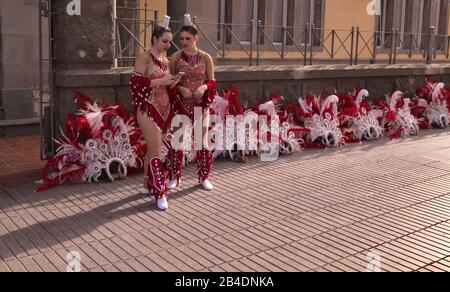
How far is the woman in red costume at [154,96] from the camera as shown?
5.71 meters

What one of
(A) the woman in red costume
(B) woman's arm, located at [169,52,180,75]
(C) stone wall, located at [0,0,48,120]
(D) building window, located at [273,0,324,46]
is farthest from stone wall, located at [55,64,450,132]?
(C) stone wall, located at [0,0,48,120]

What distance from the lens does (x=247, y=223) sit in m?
5.40

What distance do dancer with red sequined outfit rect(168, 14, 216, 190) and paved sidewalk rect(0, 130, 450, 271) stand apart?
33.3 inches

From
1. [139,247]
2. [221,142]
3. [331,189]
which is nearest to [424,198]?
[331,189]

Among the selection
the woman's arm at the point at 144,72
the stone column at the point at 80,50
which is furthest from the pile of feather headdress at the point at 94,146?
the woman's arm at the point at 144,72

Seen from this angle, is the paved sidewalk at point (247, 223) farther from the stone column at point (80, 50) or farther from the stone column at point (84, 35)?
the stone column at point (84, 35)

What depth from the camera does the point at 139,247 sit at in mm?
4695

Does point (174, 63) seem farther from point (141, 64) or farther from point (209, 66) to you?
point (141, 64)

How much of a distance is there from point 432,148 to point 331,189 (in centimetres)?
345

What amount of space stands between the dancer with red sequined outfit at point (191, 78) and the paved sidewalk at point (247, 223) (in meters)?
0.85

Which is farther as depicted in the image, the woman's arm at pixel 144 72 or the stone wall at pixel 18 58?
the stone wall at pixel 18 58

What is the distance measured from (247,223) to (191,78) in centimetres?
183
